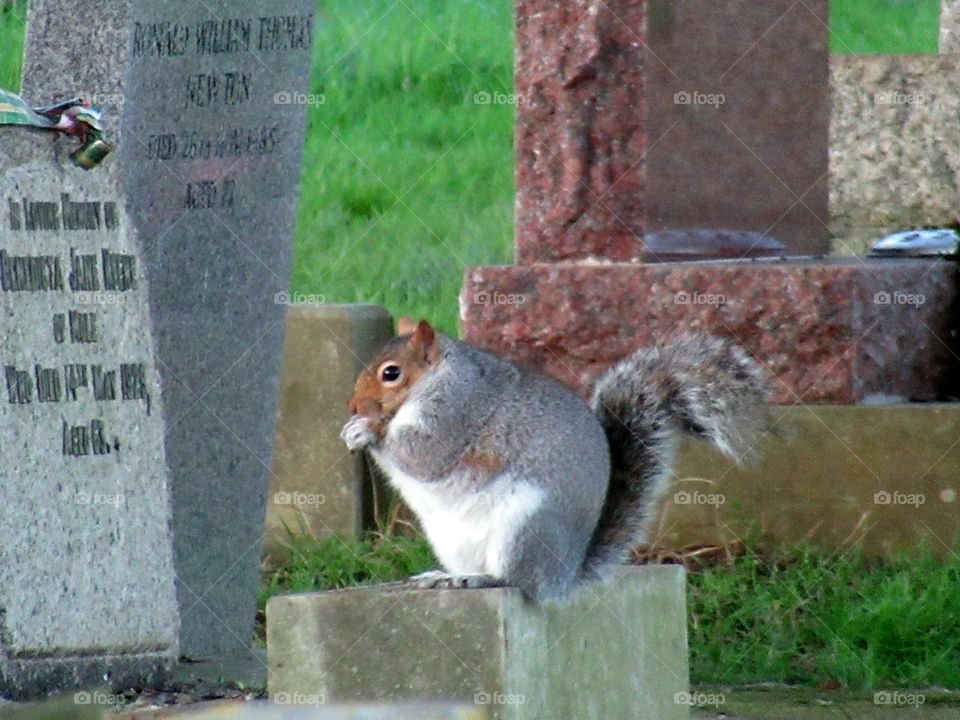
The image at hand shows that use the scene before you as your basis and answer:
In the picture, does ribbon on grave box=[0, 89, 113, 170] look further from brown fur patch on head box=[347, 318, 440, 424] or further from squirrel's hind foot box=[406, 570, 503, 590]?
squirrel's hind foot box=[406, 570, 503, 590]

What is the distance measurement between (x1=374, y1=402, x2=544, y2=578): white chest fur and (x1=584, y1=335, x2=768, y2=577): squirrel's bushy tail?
33 cm

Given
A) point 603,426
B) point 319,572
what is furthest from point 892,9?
point 603,426

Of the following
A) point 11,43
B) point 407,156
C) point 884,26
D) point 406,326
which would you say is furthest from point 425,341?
point 884,26

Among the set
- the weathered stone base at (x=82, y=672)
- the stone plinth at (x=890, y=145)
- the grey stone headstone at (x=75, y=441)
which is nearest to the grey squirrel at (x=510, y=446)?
the grey stone headstone at (x=75, y=441)

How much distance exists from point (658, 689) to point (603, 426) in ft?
1.73

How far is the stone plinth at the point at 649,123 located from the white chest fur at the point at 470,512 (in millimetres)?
1976

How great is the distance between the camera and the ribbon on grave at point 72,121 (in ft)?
12.3

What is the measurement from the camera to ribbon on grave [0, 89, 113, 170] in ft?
12.3

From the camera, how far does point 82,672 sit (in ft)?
12.7

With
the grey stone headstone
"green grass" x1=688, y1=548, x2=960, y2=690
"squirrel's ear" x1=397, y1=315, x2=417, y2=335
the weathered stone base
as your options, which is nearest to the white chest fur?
"squirrel's ear" x1=397, y1=315, x2=417, y2=335

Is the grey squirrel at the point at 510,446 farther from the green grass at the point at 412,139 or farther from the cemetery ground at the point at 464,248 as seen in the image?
the green grass at the point at 412,139

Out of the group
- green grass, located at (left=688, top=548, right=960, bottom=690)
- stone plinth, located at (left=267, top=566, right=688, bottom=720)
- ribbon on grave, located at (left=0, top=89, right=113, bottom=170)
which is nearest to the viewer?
stone plinth, located at (left=267, top=566, right=688, bottom=720)

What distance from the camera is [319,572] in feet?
16.6

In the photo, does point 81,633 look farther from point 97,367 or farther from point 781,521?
point 781,521
